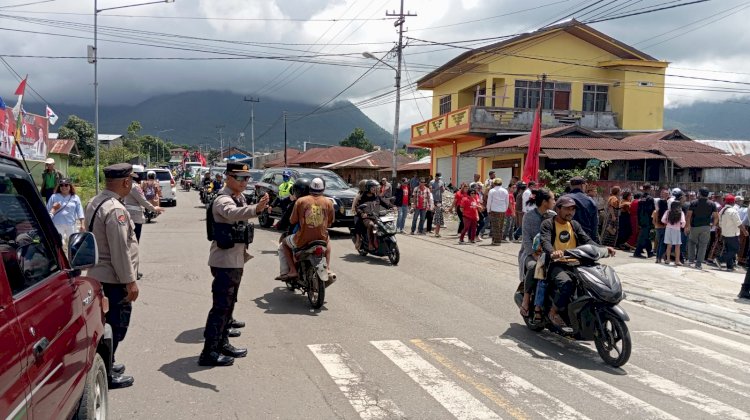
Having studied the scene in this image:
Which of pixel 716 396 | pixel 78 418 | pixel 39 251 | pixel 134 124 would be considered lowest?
pixel 716 396

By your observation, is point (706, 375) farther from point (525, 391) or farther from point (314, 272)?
point (314, 272)

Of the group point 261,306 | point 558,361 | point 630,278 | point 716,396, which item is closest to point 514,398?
point 558,361

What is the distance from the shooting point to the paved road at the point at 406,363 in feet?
15.0

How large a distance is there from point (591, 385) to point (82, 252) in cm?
421

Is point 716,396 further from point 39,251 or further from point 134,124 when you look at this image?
point 134,124

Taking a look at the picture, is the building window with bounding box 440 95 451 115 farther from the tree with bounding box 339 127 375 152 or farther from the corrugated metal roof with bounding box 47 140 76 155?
the tree with bounding box 339 127 375 152

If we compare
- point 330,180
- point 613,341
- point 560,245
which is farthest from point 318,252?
point 330,180

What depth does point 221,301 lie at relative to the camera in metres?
5.40

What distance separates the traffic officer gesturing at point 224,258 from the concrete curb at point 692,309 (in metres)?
6.59

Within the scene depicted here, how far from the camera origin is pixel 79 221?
10.0m

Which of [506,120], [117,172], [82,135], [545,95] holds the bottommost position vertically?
[117,172]

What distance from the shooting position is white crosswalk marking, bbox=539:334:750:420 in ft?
15.2

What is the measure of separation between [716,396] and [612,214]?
11086mm

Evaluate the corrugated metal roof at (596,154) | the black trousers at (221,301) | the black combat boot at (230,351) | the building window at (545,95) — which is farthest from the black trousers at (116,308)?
the building window at (545,95)
